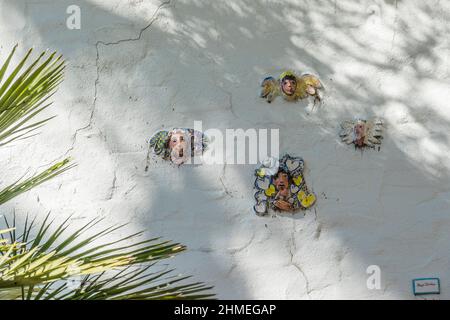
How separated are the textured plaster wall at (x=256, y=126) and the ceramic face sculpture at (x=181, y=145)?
0.05 m

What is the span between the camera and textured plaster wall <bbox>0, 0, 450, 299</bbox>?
3199 millimetres

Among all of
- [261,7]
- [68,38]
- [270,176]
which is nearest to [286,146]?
[270,176]

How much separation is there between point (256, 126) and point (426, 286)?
102 cm

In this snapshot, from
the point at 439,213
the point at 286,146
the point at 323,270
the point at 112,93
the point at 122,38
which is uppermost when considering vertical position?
the point at 122,38

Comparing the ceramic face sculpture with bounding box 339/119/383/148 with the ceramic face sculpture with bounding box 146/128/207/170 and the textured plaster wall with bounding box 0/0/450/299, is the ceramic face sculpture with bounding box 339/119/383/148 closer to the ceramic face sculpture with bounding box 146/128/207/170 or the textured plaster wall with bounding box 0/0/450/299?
the textured plaster wall with bounding box 0/0/450/299

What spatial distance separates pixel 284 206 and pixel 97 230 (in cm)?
83

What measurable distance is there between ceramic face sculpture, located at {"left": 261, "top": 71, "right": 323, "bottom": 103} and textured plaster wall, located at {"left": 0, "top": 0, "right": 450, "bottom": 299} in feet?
0.14

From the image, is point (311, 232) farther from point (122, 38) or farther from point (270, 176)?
point (122, 38)

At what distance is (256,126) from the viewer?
10.6ft

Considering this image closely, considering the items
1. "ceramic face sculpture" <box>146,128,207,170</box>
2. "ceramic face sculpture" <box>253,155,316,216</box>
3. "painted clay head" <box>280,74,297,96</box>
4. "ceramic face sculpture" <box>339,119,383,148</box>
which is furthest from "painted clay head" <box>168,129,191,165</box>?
"ceramic face sculpture" <box>339,119,383,148</box>

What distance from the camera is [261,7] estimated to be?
3279mm

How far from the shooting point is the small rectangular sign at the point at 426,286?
3.18 meters

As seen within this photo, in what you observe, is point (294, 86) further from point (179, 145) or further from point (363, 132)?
point (179, 145)

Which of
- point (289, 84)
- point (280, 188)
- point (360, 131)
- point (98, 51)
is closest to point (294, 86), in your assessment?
point (289, 84)
